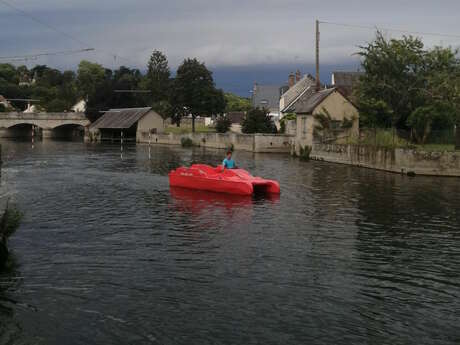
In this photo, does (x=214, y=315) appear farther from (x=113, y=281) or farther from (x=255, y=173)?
(x=255, y=173)

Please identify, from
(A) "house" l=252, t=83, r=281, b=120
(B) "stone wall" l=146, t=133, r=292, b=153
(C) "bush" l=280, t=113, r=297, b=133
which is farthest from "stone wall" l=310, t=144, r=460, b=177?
(A) "house" l=252, t=83, r=281, b=120

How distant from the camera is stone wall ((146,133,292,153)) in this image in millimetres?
59938

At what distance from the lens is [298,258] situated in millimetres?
15125

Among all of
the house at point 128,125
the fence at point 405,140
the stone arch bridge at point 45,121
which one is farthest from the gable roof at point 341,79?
the stone arch bridge at point 45,121

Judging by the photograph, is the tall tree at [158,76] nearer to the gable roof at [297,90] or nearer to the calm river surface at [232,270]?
the gable roof at [297,90]

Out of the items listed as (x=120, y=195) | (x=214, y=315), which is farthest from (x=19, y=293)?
(x=120, y=195)

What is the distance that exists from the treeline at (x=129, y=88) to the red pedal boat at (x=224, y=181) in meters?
63.3

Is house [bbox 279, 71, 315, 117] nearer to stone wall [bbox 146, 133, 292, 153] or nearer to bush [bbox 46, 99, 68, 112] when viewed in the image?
stone wall [bbox 146, 133, 292, 153]

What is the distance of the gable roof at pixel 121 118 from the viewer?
297 ft

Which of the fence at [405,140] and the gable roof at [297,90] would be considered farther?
the gable roof at [297,90]

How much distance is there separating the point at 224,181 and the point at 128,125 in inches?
2609

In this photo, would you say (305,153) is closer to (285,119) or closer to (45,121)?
(285,119)

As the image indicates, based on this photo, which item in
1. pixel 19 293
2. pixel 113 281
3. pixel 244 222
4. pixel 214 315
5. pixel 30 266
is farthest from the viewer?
pixel 244 222

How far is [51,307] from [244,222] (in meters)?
9.60
